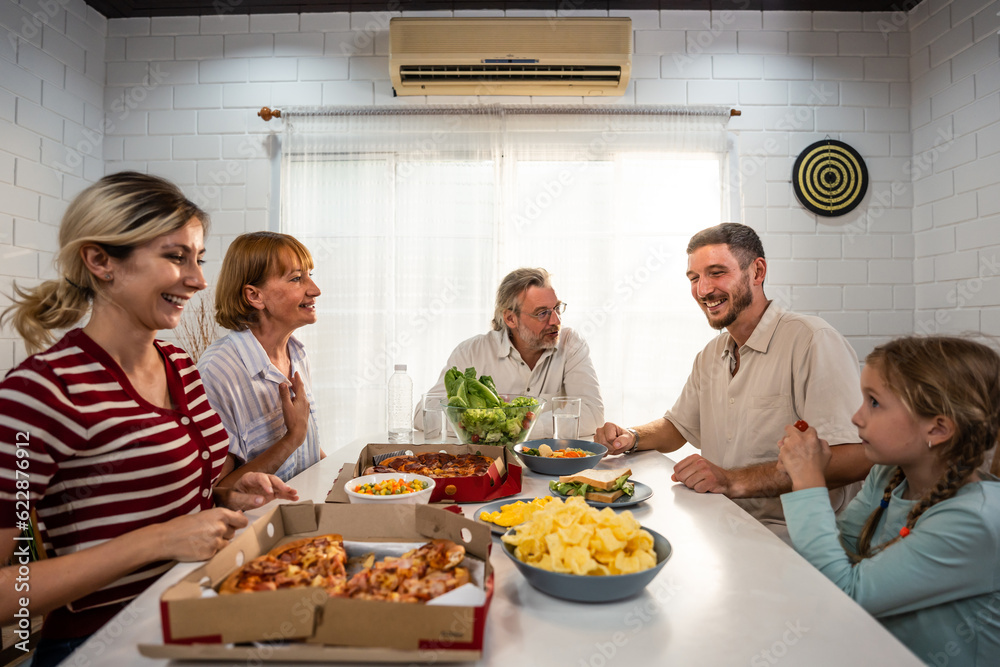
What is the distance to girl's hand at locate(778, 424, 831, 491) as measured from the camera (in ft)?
4.19

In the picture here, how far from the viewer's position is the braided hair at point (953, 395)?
46.2 inches

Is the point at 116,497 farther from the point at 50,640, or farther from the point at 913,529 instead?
the point at 913,529

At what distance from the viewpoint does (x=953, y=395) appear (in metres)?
1.19

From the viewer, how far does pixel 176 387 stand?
4.40ft

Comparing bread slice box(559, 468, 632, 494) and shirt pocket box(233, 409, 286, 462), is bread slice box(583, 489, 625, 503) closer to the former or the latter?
bread slice box(559, 468, 632, 494)

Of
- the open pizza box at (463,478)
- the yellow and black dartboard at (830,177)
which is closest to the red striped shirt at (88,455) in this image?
the open pizza box at (463,478)

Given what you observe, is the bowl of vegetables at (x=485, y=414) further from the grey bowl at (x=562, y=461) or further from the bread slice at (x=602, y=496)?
the bread slice at (x=602, y=496)

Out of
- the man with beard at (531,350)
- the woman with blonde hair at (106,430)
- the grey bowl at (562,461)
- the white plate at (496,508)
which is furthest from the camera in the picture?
the man with beard at (531,350)

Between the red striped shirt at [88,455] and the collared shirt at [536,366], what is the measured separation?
1.56 metres

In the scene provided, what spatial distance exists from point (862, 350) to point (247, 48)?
4070mm

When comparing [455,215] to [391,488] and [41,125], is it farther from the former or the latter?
[391,488]

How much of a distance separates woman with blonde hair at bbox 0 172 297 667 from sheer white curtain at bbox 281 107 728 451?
222 centimetres

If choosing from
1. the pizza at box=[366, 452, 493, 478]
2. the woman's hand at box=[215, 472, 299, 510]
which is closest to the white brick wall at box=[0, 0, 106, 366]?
the woman's hand at box=[215, 472, 299, 510]

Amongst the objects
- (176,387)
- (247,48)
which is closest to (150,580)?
(176,387)
